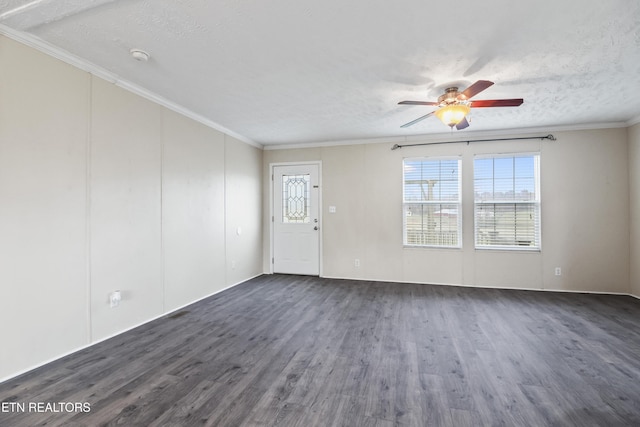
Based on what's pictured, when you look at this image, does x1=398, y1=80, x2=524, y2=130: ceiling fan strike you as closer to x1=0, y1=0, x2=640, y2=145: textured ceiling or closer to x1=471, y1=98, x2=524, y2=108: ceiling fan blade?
x1=471, y1=98, x2=524, y2=108: ceiling fan blade

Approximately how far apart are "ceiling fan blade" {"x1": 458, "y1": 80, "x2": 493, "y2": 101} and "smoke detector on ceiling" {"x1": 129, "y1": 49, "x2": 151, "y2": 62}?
9.33 ft

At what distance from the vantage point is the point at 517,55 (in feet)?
8.13

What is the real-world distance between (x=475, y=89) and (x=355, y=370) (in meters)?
2.66

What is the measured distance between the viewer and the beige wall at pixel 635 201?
414 cm

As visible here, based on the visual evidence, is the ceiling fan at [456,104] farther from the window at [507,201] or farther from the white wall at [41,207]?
the white wall at [41,207]

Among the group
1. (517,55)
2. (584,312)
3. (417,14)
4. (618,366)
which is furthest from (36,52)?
(584,312)

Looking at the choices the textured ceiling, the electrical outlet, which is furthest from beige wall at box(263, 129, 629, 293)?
the electrical outlet

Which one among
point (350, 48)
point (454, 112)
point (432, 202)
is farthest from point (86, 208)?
point (432, 202)

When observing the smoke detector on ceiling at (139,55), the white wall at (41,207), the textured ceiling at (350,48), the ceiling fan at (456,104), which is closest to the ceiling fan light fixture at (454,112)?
the ceiling fan at (456,104)

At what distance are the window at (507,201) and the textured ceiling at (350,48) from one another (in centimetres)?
112

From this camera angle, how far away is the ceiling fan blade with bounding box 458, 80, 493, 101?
7.86 feet

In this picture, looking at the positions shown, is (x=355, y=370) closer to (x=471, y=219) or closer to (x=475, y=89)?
(x=475, y=89)

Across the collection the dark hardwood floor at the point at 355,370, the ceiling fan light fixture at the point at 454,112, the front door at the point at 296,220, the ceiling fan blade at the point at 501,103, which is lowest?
the dark hardwood floor at the point at 355,370

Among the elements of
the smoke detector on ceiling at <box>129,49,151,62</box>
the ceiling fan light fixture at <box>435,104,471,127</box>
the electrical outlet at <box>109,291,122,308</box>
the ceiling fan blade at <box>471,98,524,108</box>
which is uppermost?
the smoke detector on ceiling at <box>129,49,151,62</box>
